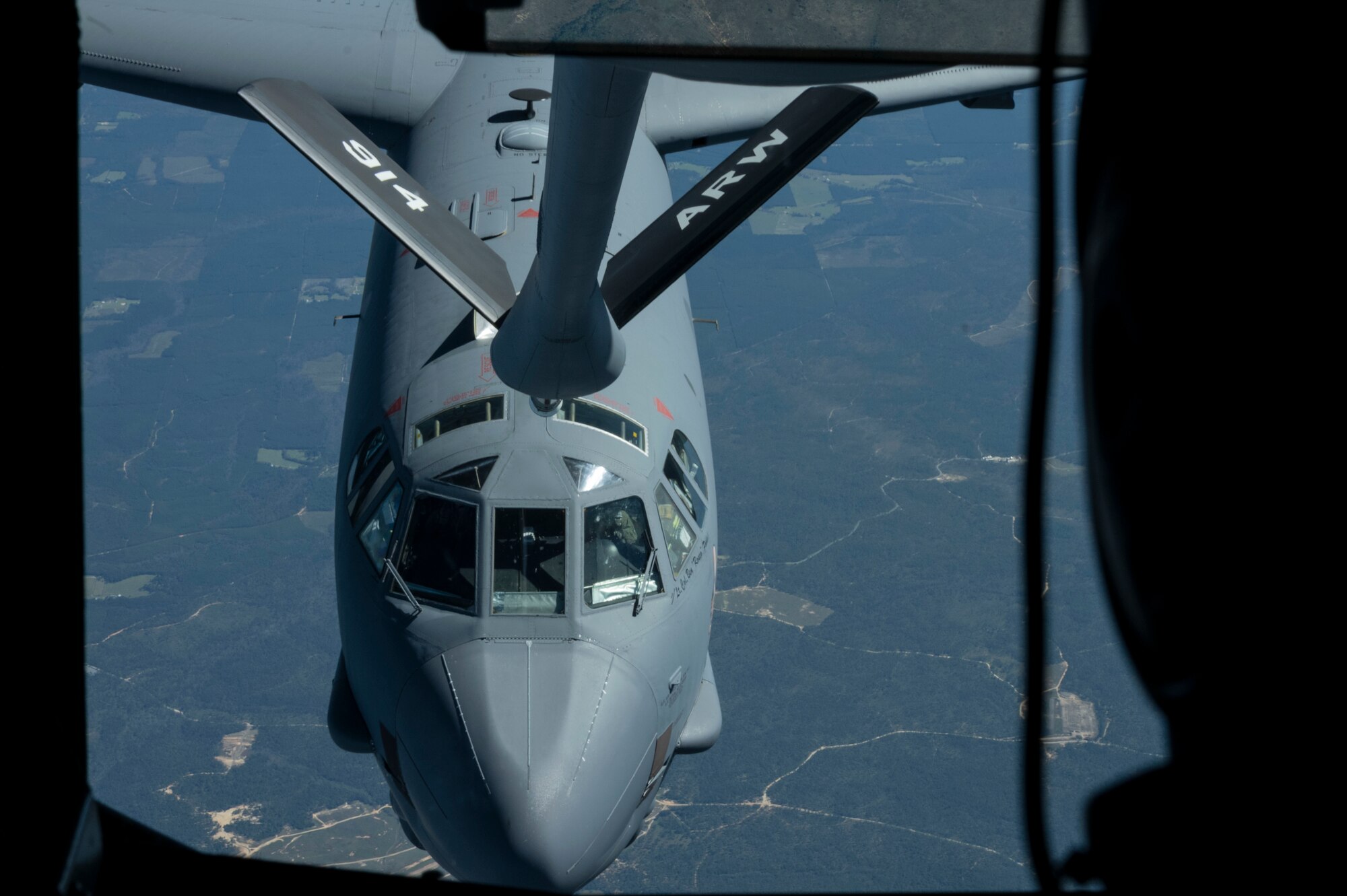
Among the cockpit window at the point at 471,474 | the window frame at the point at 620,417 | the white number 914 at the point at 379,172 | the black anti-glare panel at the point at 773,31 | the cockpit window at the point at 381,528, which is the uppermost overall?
the black anti-glare panel at the point at 773,31

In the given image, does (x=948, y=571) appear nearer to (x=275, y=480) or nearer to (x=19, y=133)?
(x=275, y=480)

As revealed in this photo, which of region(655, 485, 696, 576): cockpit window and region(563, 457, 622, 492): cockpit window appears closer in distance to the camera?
region(563, 457, 622, 492): cockpit window

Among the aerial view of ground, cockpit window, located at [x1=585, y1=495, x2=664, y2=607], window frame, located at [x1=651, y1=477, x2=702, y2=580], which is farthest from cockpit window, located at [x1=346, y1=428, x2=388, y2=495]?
the aerial view of ground

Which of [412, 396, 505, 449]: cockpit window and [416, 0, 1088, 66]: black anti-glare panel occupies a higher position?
[416, 0, 1088, 66]: black anti-glare panel

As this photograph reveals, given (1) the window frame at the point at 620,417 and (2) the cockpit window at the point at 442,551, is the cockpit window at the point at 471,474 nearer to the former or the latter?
(2) the cockpit window at the point at 442,551

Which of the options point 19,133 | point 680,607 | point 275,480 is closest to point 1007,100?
point 680,607

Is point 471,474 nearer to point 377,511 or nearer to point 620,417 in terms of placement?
point 377,511

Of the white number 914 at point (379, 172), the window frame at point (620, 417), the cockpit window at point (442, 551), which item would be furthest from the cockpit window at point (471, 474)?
the white number 914 at point (379, 172)

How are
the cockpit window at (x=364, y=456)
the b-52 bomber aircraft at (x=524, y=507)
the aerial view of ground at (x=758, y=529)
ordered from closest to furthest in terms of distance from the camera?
the b-52 bomber aircraft at (x=524, y=507) < the cockpit window at (x=364, y=456) < the aerial view of ground at (x=758, y=529)

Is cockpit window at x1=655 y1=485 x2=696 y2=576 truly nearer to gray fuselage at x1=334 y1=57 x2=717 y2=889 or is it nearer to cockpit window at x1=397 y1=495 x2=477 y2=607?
gray fuselage at x1=334 y1=57 x2=717 y2=889
